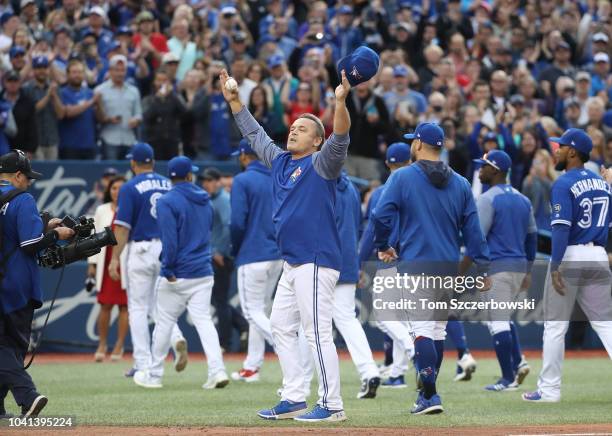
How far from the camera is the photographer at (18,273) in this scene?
9.27 metres

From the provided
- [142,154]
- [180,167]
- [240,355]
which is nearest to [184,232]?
[180,167]

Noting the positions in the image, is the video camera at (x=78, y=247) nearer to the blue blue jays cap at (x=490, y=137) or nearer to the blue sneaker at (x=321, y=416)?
the blue sneaker at (x=321, y=416)

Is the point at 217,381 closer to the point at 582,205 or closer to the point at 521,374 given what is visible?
the point at 521,374

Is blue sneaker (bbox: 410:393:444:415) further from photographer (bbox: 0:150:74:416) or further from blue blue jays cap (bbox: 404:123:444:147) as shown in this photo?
photographer (bbox: 0:150:74:416)

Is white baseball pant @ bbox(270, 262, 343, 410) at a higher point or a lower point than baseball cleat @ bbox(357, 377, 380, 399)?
higher

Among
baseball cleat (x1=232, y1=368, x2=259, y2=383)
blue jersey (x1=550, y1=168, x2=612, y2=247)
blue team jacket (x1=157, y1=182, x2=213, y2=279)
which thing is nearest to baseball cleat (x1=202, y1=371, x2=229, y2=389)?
baseball cleat (x1=232, y1=368, x2=259, y2=383)

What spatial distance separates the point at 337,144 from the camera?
28.9 ft

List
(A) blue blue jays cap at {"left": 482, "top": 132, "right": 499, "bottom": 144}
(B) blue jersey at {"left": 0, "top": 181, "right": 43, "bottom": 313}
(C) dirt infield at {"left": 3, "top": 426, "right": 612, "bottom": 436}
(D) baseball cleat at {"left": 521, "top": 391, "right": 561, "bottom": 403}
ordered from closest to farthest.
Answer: (C) dirt infield at {"left": 3, "top": 426, "right": 612, "bottom": 436}, (B) blue jersey at {"left": 0, "top": 181, "right": 43, "bottom": 313}, (D) baseball cleat at {"left": 521, "top": 391, "right": 561, "bottom": 403}, (A) blue blue jays cap at {"left": 482, "top": 132, "right": 499, "bottom": 144}

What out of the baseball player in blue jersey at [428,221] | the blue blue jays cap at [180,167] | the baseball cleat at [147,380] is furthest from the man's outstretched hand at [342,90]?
the baseball cleat at [147,380]

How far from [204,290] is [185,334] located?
557 cm

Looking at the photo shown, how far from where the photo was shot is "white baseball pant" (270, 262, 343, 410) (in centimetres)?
916

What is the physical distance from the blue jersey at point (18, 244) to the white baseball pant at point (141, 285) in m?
4.25

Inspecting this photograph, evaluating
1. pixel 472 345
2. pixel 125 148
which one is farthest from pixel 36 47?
pixel 472 345

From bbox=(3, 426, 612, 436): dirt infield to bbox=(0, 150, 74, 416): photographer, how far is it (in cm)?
66
